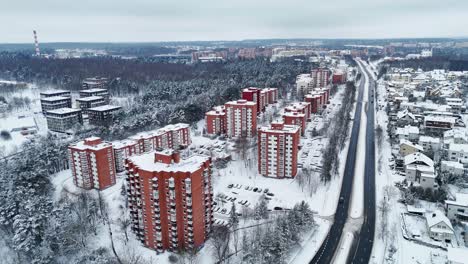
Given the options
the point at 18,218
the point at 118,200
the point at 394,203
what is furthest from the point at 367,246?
the point at 18,218

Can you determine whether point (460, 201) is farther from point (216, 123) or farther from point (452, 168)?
point (216, 123)

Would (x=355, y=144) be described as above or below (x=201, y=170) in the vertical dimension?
below

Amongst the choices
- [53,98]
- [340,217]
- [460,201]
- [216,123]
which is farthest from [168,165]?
[53,98]

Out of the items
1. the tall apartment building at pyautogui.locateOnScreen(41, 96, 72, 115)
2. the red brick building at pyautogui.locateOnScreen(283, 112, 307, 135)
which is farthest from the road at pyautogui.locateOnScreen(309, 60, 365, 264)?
the tall apartment building at pyautogui.locateOnScreen(41, 96, 72, 115)

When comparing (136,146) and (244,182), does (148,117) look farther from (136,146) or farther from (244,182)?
(244,182)

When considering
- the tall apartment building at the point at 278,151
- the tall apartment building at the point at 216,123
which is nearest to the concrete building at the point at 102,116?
the tall apartment building at the point at 216,123

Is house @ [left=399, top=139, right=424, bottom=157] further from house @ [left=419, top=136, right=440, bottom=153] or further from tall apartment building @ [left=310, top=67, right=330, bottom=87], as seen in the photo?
tall apartment building @ [left=310, top=67, right=330, bottom=87]

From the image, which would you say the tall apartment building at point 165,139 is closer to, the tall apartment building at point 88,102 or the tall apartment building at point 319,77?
the tall apartment building at point 88,102
